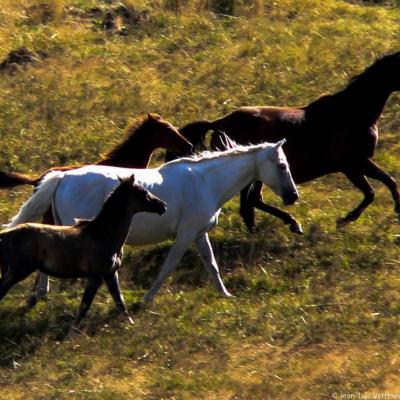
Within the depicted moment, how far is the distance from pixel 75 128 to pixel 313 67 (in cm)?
354

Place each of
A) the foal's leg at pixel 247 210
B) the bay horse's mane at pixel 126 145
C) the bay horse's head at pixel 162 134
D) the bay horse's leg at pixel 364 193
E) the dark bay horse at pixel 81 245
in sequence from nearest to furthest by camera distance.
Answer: the dark bay horse at pixel 81 245, the bay horse's mane at pixel 126 145, the bay horse's head at pixel 162 134, the foal's leg at pixel 247 210, the bay horse's leg at pixel 364 193

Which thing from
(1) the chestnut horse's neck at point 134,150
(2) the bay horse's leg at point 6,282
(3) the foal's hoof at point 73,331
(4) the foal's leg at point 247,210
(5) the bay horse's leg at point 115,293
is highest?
(1) the chestnut horse's neck at point 134,150

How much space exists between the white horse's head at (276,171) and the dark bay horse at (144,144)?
5.15 ft

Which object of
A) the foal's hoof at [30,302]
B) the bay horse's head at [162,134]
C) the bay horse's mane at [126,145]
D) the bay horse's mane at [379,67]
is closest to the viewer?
the foal's hoof at [30,302]

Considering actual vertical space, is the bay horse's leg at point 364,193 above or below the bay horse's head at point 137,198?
below

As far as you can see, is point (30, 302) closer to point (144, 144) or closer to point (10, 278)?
point (10, 278)

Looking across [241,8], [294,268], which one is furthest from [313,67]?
[294,268]

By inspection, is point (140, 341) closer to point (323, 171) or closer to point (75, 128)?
point (323, 171)

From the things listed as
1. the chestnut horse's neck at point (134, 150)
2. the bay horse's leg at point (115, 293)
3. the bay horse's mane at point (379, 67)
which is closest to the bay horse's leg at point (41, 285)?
the bay horse's leg at point (115, 293)

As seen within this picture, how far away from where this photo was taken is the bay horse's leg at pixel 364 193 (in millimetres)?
13742

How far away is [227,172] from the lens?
12117 millimetres

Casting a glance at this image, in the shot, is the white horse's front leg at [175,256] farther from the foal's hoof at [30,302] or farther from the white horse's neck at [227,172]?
the foal's hoof at [30,302]

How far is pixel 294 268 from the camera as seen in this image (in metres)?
12.7

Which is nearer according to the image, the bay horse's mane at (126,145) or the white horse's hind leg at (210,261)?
the white horse's hind leg at (210,261)
